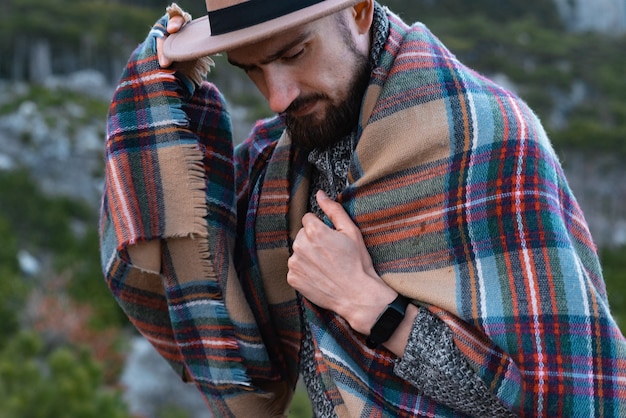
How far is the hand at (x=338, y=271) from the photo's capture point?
1.14 metres

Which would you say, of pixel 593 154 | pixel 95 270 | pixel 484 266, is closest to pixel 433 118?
pixel 484 266

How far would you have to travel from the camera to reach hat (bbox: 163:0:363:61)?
1034mm

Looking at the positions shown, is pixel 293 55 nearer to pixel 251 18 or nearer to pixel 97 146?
pixel 251 18

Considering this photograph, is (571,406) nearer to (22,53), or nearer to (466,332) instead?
(466,332)

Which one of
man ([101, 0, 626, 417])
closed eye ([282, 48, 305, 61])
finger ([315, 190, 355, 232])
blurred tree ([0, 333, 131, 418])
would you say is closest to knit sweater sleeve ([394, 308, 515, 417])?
man ([101, 0, 626, 417])

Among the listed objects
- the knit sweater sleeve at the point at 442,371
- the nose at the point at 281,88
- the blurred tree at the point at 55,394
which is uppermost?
the nose at the point at 281,88

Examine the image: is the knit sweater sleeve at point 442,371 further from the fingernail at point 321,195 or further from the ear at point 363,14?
the ear at point 363,14

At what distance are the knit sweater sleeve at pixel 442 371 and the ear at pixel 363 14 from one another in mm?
419

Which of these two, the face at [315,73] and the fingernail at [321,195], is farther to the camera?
the fingernail at [321,195]

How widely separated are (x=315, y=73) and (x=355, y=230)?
24cm

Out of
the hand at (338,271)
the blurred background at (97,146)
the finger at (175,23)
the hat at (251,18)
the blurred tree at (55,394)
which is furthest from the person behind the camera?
the blurred background at (97,146)

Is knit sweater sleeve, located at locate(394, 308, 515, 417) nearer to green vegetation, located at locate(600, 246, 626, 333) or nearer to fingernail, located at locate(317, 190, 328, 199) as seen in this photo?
fingernail, located at locate(317, 190, 328, 199)

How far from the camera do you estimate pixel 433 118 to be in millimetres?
1139

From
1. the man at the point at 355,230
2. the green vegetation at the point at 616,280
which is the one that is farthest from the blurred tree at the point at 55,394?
the green vegetation at the point at 616,280
